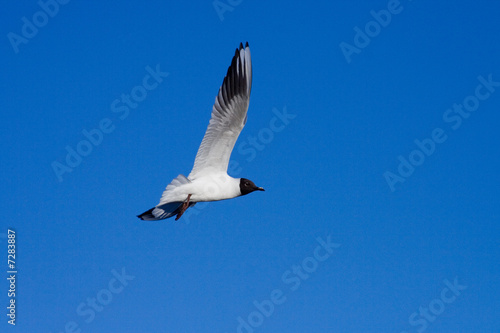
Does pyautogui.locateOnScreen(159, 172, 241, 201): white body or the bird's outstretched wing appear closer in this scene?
the bird's outstretched wing

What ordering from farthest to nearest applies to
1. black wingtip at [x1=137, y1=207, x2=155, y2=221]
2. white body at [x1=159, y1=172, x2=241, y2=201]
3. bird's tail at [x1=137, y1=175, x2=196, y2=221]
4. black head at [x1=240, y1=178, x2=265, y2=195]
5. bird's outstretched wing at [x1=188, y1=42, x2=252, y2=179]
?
black wingtip at [x1=137, y1=207, x2=155, y2=221] → bird's tail at [x1=137, y1=175, x2=196, y2=221] → black head at [x1=240, y1=178, x2=265, y2=195] → white body at [x1=159, y1=172, x2=241, y2=201] → bird's outstretched wing at [x1=188, y1=42, x2=252, y2=179]

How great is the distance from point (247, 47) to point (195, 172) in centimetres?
212

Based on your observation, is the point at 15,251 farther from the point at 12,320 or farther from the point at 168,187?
the point at 168,187

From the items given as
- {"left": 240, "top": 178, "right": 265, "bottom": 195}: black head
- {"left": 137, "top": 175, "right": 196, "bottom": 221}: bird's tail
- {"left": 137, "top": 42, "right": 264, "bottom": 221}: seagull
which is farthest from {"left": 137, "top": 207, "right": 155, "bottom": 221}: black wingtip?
{"left": 240, "top": 178, "right": 265, "bottom": 195}: black head

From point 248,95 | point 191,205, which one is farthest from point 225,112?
point 191,205

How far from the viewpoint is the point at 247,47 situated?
1714 centimetres

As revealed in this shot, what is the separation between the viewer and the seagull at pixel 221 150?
17.2 m

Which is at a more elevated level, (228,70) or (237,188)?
(228,70)

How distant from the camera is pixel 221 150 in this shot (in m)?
17.4

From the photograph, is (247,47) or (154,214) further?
(154,214)

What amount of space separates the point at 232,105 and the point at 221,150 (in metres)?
0.74

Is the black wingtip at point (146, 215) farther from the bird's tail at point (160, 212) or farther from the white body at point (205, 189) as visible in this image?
the white body at point (205, 189)

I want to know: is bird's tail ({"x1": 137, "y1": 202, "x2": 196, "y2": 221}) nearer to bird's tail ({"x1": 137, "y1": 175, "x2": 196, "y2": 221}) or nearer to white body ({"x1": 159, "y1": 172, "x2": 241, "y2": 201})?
bird's tail ({"x1": 137, "y1": 175, "x2": 196, "y2": 221})

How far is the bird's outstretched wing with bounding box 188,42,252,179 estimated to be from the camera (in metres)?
17.1
